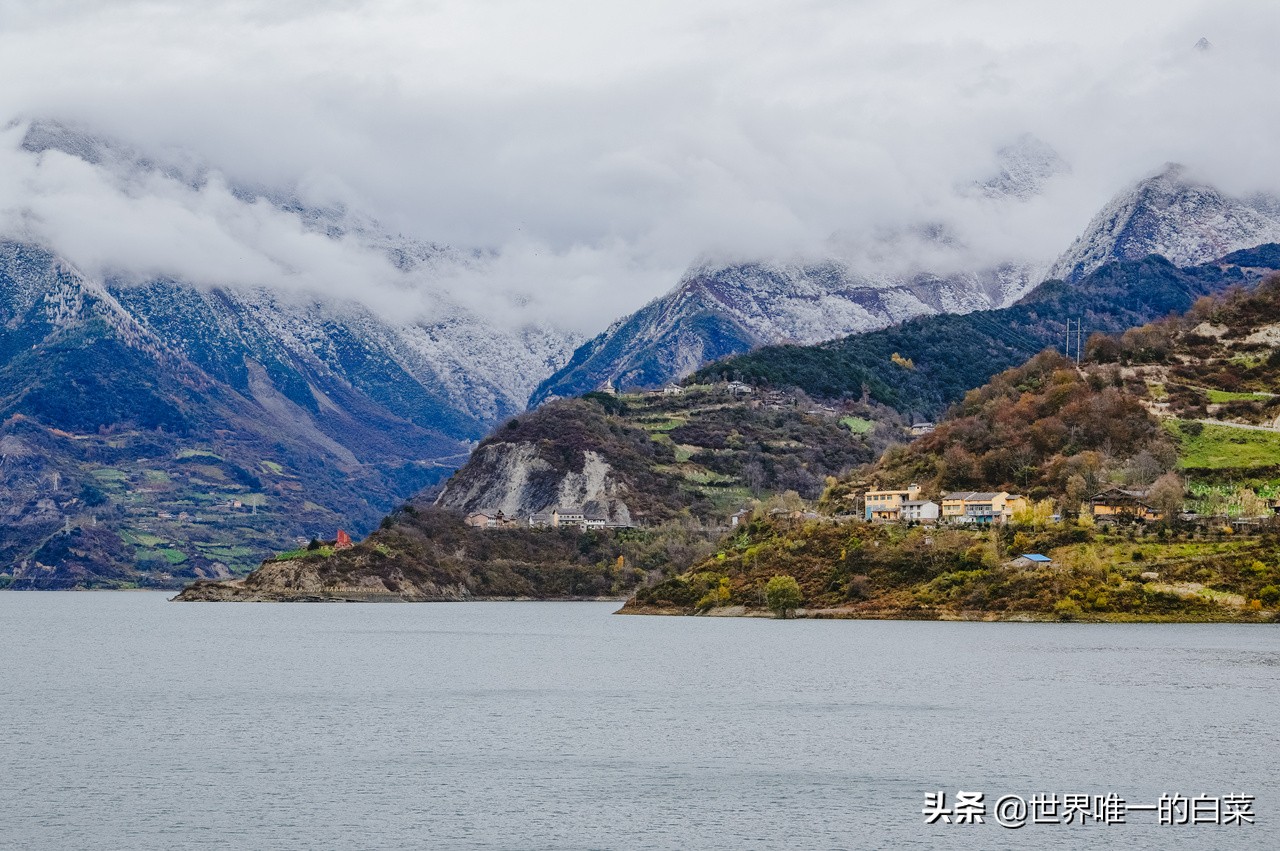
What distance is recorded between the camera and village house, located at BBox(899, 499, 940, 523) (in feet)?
568

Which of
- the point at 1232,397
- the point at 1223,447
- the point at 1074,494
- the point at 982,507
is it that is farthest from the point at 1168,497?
the point at 1232,397

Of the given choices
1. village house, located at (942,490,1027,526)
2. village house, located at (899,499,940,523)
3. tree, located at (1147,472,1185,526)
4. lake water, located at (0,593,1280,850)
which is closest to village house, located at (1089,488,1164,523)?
tree, located at (1147,472,1185,526)

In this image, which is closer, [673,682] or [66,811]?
[66,811]

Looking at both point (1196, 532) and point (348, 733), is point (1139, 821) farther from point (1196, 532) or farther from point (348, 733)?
point (1196, 532)

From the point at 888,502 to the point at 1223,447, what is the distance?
3649 centimetres

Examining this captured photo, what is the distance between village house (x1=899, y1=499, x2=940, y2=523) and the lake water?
3705cm

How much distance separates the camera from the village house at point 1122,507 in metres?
155

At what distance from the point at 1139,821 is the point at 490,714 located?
41.3 meters

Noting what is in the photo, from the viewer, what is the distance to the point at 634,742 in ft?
254

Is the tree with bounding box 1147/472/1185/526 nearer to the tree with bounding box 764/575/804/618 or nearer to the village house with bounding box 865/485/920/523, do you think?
the village house with bounding box 865/485/920/523

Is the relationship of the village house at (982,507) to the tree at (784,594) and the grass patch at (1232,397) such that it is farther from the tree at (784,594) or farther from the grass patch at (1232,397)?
the grass patch at (1232,397)

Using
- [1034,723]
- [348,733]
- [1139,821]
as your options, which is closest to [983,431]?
[1034,723]

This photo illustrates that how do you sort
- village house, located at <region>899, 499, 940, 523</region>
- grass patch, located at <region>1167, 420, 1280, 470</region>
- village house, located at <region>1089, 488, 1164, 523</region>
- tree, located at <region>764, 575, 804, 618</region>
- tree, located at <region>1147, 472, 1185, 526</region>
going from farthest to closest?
village house, located at <region>899, 499, 940, 523</region> → grass patch, located at <region>1167, 420, 1280, 470</region> → tree, located at <region>764, 575, 804, 618</region> → village house, located at <region>1089, 488, 1164, 523</region> → tree, located at <region>1147, 472, 1185, 526</region>

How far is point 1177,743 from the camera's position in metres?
74.6
